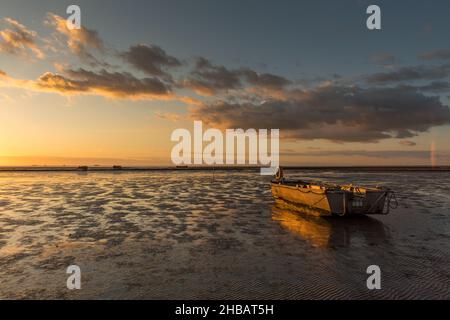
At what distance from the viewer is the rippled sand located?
8914 millimetres

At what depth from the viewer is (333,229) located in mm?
17078

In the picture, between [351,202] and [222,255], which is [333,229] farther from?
[222,255]

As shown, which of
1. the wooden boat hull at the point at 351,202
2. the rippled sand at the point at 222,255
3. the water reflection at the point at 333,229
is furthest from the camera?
the wooden boat hull at the point at 351,202

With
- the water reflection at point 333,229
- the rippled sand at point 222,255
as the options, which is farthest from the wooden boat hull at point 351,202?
the rippled sand at point 222,255

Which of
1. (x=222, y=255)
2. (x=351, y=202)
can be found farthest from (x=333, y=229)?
(x=222, y=255)

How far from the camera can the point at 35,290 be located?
8906 millimetres

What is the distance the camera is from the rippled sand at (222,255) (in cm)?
891

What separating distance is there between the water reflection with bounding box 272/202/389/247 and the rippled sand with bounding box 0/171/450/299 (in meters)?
0.05

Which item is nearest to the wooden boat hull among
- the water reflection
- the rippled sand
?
the water reflection

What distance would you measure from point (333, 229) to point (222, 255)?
293 inches

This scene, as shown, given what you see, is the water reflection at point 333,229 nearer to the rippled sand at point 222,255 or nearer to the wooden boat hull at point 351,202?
the rippled sand at point 222,255

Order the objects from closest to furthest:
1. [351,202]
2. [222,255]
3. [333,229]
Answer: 1. [222,255]
2. [333,229]
3. [351,202]

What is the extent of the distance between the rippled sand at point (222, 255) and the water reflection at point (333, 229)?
0.18 ft
